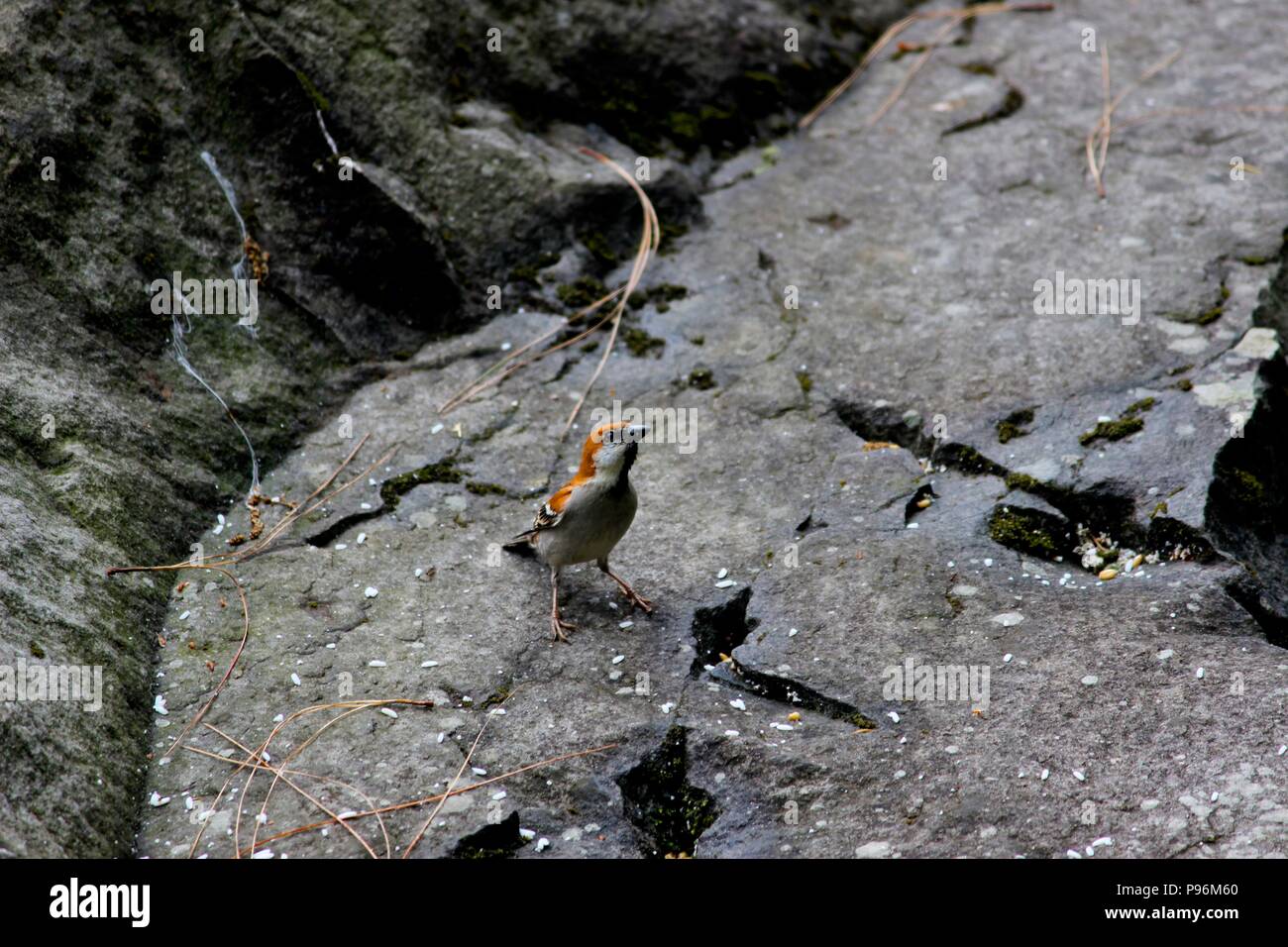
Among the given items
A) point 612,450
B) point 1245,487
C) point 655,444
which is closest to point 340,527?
point 612,450

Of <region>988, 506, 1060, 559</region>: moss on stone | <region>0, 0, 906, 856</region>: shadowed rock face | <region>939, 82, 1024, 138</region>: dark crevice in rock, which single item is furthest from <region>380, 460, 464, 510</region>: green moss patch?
<region>939, 82, 1024, 138</region>: dark crevice in rock

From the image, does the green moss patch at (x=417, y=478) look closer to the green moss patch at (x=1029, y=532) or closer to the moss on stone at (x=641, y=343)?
the moss on stone at (x=641, y=343)

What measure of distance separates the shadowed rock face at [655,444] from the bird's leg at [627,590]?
51mm

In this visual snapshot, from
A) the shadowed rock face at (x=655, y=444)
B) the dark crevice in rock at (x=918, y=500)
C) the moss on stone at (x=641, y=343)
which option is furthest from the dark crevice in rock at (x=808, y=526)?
the moss on stone at (x=641, y=343)

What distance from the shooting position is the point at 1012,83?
710 centimetres

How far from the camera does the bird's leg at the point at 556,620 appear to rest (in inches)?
167

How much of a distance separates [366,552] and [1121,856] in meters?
2.75

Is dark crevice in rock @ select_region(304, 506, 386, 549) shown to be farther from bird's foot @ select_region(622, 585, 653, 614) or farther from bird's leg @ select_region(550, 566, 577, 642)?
bird's foot @ select_region(622, 585, 653, 614)

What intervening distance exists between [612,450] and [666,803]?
129cm

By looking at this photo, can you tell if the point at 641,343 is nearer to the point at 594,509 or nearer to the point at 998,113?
the point at 594,509

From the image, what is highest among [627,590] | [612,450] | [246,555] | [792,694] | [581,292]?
[581,292]

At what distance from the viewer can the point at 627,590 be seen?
4.41 metres
